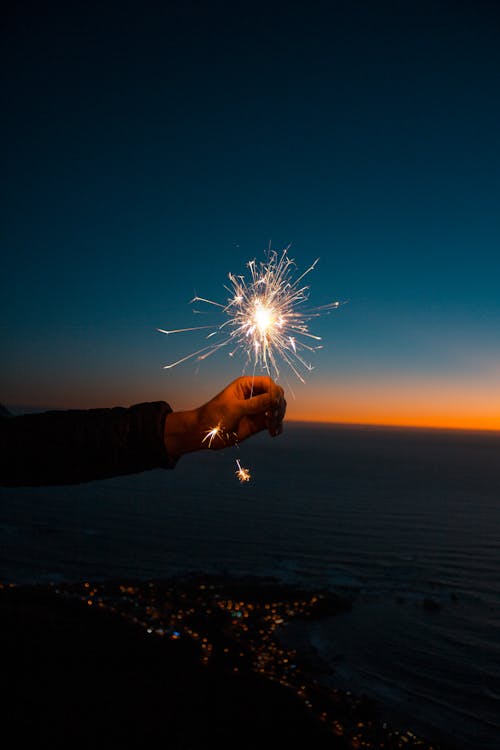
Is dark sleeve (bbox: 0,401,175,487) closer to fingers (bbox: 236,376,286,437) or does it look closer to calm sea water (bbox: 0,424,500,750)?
fingers (bbox: 236,376,286,437)

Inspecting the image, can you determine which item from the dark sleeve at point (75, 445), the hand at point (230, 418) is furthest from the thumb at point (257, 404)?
the dark sleeve at point (75, 445)

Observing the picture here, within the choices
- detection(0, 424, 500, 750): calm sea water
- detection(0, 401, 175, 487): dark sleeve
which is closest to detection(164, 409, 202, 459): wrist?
detection(0, 401, 175, 487): dark sleeve

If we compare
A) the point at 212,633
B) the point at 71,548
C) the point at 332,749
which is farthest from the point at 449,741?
the point at 71,548

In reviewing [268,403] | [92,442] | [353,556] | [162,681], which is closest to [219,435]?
[268,403]

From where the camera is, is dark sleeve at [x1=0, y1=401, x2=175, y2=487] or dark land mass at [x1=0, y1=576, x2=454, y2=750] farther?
dark land mass at [x1=0, y1=576, x2=454, y2=750]

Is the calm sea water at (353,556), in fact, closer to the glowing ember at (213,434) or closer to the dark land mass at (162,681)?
the dark land mass at (162,681)
